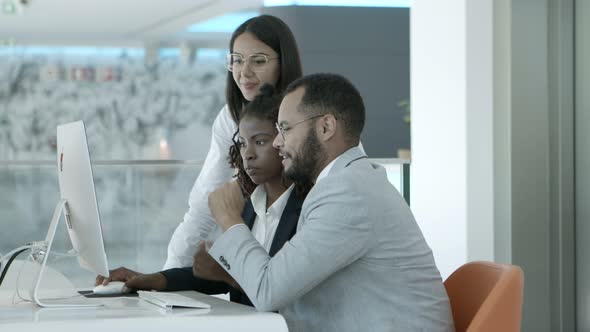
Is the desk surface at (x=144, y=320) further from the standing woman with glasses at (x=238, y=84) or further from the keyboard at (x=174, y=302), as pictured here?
the standing woman with glasses at (x=238, y=84)

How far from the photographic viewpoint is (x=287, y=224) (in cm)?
203

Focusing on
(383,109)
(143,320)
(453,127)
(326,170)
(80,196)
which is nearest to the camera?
(143,320)

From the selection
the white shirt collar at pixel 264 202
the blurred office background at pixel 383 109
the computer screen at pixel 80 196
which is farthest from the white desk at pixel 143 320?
the blurred office background at pixel 383 109

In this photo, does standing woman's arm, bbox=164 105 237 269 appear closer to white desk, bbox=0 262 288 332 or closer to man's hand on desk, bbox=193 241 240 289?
man's hand on desk, bbox=193 241 240 289

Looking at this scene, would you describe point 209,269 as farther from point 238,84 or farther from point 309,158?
point 238,84

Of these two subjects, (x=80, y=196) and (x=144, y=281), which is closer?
(x=80, y=196)

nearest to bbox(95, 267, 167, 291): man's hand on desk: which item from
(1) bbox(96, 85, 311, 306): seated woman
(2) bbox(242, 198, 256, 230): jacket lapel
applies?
(1) bbox(96, 85, 311, 306): seated woman

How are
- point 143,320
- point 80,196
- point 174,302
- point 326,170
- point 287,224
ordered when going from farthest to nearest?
point 287,224
point 80,196
point 326,170
point 174,302
point 143,320

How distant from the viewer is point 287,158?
6.06ft

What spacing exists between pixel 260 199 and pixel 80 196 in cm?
46

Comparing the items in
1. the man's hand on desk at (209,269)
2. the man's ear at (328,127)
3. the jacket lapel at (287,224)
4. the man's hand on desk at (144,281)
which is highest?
the man's ear at (328,127)

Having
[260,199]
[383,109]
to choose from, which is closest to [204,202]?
[260,199]

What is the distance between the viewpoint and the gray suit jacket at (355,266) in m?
1.64

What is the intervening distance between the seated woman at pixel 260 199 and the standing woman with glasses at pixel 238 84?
30 cm
